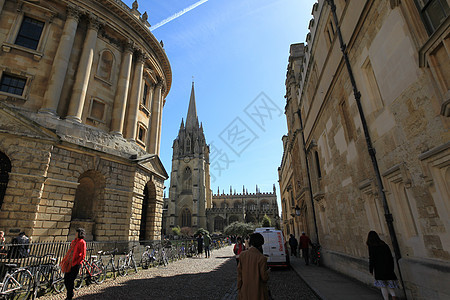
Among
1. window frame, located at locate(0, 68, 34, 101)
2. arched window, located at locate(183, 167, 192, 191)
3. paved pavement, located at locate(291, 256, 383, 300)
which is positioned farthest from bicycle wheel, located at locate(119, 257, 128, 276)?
arched window, located at locate(183, 167, 192, 191)

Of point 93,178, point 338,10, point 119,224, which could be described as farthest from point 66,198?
point 338,10

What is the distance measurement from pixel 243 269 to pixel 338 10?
381 inches

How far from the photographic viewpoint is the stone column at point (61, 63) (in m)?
12.2

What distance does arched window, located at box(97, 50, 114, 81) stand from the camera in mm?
15223

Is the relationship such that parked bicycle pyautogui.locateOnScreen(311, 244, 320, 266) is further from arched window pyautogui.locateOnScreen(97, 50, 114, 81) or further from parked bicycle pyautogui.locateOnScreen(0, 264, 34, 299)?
arched window pyautogui.locateOnScreen(97, 50, 114, 81)

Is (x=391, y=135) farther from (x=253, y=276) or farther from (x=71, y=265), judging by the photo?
(x=71, y=265)

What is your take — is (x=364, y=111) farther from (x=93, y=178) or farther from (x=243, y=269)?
(x=93, y=178)

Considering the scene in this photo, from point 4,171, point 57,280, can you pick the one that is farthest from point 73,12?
point 57,280

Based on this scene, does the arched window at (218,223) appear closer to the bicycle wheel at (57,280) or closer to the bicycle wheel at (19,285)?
the bicycle wheel at (57,280)

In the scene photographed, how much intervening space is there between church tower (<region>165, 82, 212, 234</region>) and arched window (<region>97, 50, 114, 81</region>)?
4587cm

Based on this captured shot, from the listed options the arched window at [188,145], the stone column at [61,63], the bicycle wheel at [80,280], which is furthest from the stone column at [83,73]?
the arched window at [188,145]

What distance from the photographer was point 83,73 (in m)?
13.6

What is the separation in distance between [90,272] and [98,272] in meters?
0.41

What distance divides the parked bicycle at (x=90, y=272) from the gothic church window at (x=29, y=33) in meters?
13.2
